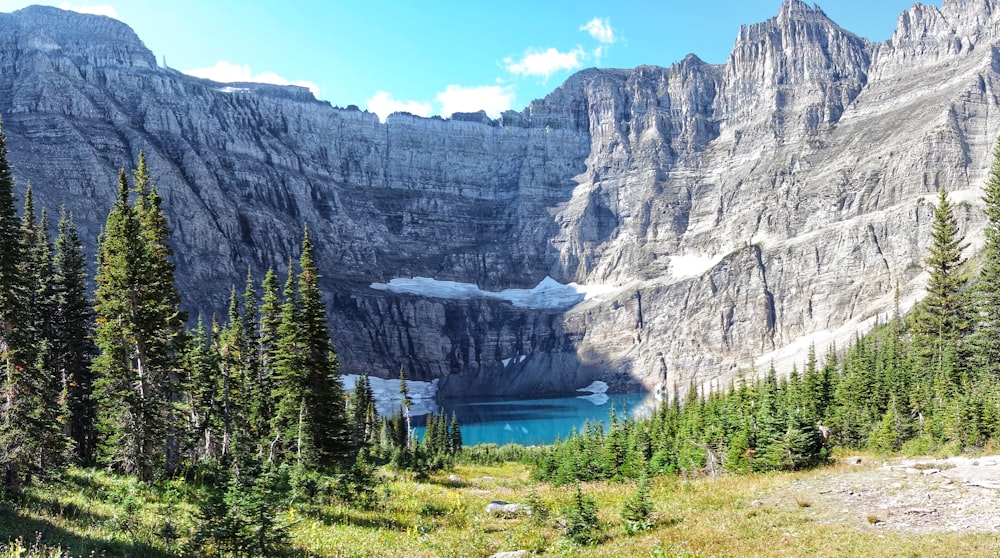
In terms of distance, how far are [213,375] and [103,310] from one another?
15792 millimetres

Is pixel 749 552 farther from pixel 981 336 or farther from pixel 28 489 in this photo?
pixel 981 336

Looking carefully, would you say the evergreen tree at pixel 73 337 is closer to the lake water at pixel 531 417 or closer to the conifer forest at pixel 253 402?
the conifer forest at pixel 253 402

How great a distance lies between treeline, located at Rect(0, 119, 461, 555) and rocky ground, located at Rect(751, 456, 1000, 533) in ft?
42.4

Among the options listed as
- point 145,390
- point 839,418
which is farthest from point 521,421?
point 145,390

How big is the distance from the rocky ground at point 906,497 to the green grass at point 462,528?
43 centimetres

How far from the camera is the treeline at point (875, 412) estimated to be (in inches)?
1068

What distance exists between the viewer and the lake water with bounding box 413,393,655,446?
134 m

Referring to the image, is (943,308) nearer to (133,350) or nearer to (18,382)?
(133,350)

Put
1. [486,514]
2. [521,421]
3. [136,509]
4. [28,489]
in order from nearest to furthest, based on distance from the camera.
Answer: [136,509]
[28,489]
[486,514]
[521,421]

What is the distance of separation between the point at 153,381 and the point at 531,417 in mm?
145099

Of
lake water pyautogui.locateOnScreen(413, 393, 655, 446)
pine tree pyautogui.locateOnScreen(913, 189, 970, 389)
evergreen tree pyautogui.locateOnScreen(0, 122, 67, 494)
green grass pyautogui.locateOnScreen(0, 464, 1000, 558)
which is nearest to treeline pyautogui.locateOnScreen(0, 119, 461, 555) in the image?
evergreen tree pyautogui.locateOnScreen(0, 122, 67, 494)

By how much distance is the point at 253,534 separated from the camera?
12398 millimetres

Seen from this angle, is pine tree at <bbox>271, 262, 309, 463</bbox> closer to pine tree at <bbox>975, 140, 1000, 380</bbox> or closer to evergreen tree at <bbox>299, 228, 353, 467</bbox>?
evergreen tree at <bbox>299, 228, 353, 467</bbox>

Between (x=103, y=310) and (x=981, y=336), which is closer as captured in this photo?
(x=103, y=310)
